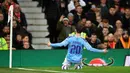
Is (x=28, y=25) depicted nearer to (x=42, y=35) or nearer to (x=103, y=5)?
(x=42, y=35)

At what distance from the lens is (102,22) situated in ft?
71.8

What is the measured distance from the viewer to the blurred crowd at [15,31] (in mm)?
19547

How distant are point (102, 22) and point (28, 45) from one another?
12.5 ft

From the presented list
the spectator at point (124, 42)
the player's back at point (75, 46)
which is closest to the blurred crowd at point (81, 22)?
the spectator at point (124, 42)

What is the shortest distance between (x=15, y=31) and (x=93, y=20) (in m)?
3.88

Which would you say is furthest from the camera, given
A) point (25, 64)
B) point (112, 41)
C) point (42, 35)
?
point (42, 35)

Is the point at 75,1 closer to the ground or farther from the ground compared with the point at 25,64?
farther from the ground

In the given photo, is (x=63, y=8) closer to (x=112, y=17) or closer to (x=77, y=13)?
(x=77, y=13)

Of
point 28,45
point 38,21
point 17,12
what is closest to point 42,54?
point 28,45

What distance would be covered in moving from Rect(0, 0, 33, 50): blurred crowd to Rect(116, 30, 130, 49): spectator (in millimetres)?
3835

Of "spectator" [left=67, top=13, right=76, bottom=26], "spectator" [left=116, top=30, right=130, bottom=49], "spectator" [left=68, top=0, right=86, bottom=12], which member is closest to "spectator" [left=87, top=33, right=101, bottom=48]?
"spectator" [left=116, top=30, right=130, bottom=49]

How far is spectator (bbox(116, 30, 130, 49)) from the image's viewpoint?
21234 mm

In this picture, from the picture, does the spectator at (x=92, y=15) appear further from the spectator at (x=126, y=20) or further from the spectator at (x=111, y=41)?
the spectator at (x=126, y=20)

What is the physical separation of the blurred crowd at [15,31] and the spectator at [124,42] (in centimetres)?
383
